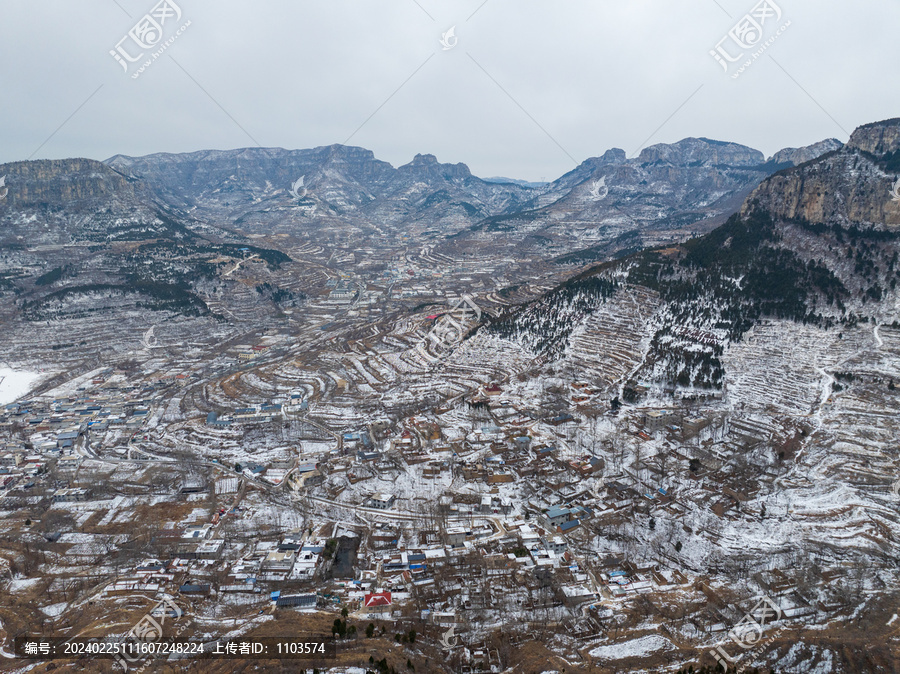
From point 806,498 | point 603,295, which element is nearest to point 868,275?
point 603,295

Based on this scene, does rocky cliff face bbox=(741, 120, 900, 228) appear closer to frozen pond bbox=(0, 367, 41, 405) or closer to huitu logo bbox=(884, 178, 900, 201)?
huitu logo bbox=(884, 178, 900, 201)

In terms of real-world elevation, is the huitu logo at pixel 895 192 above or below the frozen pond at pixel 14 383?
above

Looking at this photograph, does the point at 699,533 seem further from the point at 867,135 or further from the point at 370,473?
the point at 867,135
